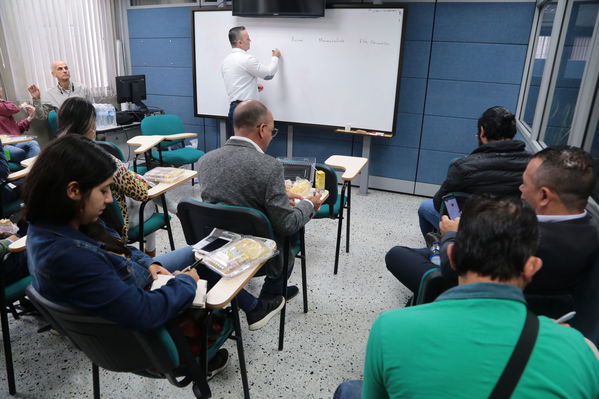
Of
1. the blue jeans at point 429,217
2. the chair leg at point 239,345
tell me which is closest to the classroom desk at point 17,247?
the chair leg at point 239,345

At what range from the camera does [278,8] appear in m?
4.23

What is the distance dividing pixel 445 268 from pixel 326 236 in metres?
2.06

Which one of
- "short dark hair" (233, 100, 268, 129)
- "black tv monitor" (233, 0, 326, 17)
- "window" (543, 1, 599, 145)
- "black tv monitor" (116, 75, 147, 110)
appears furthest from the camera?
"black tv monitor" (116, 75, 147, 110)

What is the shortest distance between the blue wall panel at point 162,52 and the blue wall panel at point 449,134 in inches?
125

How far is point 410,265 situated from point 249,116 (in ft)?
3.62

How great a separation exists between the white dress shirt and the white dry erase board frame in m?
0.23

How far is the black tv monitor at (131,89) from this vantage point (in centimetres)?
485

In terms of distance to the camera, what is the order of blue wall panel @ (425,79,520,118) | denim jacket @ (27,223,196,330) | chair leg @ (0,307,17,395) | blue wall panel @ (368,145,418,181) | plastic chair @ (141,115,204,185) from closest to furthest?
denim jacket @ (27,223,196,330), chair leg @ (0,307,17,395), blue wall panel @ (425,79,520,118), plastic chair @ (141,115,204,185), blue wall panel @ (368,145,418,181)

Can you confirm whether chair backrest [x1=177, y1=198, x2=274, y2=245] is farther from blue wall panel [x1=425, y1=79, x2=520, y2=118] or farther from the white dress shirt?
blue wall panel [x1=425, y1=79, x2=520, y2=118]

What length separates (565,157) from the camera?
1.45 m

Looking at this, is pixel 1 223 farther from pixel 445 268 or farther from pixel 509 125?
pixel 509 125

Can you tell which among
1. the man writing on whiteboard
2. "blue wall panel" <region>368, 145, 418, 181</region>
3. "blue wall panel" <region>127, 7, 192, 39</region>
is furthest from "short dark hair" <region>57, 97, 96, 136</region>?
"blue wall panel" <region>127, 7, 192, 39</region>

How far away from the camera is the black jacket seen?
2.15 metres

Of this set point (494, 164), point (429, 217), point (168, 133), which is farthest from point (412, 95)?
point (168, 133)
